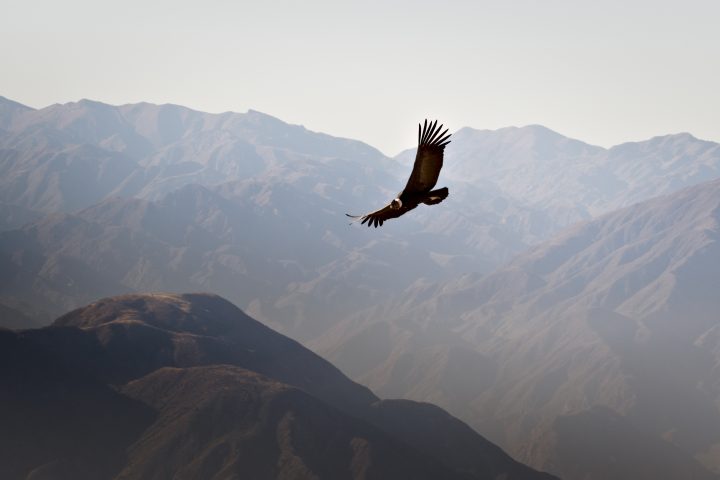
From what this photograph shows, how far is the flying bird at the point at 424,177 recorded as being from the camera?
2933cm

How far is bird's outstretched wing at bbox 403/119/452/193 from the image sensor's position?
96.2ft

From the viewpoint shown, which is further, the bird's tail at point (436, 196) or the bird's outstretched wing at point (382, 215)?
the bird's outstretched wing at point (382, 215)

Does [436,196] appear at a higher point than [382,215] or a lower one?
higher

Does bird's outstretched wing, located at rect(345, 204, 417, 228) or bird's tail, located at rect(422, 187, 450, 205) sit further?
bird's outstretched wing, located at rect(345, 204, 417, 228)

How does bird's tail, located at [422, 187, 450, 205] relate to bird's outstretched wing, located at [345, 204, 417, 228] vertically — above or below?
above

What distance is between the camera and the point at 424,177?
29.6 m

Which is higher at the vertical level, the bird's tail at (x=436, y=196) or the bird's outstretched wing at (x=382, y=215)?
the bird's tail at (x=436, y=196)

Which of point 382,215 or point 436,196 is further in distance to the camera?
point 382,215

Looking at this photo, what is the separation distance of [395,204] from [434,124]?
9.58 feet

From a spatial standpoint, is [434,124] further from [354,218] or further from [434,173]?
[354,218]

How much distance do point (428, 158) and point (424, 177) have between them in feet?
2.14

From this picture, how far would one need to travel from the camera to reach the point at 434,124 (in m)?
29.3

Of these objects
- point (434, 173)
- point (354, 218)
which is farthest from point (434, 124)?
point (354, 218)

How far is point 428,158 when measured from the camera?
2939 cm
